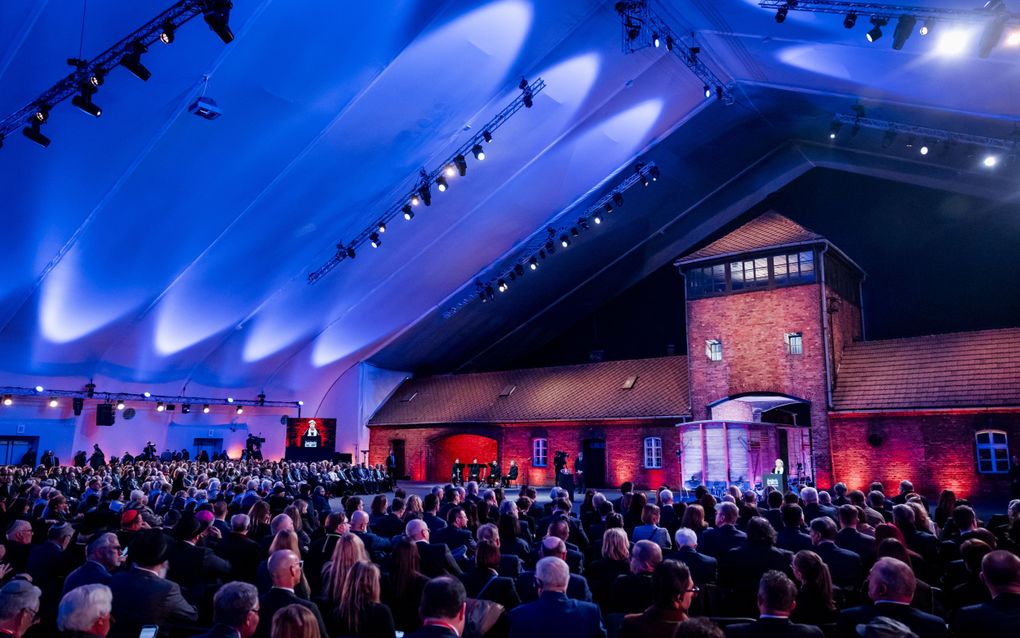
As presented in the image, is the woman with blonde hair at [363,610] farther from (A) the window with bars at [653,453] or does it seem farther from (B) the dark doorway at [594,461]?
(B) the dark doorway at [594,461]

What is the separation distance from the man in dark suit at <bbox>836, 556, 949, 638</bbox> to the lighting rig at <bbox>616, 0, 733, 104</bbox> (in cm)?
1237

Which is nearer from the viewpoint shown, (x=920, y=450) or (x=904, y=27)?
(x=904, y=27)

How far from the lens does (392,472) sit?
27.3m

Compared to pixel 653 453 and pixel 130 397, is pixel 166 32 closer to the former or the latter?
pixel 130 397

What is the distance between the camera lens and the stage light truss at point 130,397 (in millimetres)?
21203

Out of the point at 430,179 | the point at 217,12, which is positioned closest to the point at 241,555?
the point at 217,12

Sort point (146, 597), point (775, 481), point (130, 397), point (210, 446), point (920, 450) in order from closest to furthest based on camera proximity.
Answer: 1. point (146, 597)
2. point (775, 481)
3. point (920, 450)
4. point (130, 397)
5. point (210, 446)

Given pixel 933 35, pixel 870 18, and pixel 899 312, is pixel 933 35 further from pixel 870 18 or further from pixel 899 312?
pixel 899 312

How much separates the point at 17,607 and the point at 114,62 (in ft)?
35.6

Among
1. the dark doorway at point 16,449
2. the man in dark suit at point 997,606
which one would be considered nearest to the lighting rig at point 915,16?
the man in dark suit at point 997,606

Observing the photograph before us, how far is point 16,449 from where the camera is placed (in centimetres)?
2253

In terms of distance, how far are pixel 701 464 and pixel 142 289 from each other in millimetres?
15942

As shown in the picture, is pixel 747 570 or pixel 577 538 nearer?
pixel 747 570

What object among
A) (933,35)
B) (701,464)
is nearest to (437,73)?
(933,35)
